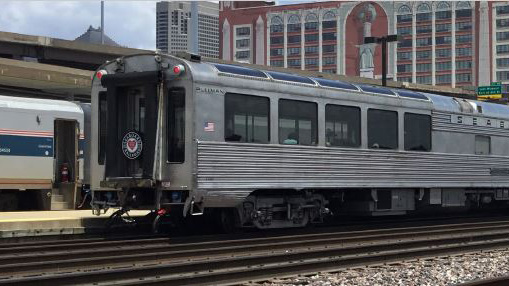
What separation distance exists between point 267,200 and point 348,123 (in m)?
2.93

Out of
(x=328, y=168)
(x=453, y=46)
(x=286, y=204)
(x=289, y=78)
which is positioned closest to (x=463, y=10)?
(x=453, y=46)

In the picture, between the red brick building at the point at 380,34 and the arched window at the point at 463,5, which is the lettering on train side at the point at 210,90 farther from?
the arched window at the point at 463,5

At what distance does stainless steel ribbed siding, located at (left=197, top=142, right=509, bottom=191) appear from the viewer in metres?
13.1

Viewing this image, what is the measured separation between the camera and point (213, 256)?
36.7 ft

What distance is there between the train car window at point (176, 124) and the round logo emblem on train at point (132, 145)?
631 millimetres

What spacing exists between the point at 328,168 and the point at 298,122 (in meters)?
1.28

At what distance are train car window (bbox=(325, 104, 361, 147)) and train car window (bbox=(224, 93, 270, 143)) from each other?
1832 millimetres

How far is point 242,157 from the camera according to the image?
13516 millimetres

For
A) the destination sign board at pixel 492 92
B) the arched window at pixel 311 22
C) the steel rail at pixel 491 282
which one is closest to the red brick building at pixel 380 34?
the arched window at pixel 311 22

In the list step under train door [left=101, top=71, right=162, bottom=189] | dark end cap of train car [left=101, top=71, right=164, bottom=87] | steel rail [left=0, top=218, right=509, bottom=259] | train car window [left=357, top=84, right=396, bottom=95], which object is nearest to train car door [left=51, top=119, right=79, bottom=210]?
dark end cap of train car [left=101, top=71, right=164, bottom=87]

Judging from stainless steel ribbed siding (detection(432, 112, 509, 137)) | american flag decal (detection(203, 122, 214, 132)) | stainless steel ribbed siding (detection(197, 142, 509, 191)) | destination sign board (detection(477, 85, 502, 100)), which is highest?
destination sign board (detection(477, 85, 502, 100))

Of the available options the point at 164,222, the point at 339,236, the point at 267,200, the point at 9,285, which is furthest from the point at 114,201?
the point at 9,285

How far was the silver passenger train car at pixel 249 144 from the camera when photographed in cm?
1302

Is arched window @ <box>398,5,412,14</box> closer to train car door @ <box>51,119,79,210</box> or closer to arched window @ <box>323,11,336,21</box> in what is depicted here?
arched window @ <box>323,11,336,21</box>
